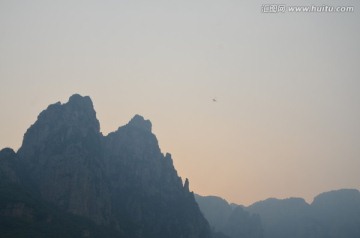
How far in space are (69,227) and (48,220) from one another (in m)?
9.05

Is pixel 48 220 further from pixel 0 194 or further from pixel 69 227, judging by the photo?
pixel 0 194

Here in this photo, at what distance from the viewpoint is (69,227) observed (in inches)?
7815

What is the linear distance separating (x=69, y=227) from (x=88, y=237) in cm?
892

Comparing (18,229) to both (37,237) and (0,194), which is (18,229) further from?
(0,194)

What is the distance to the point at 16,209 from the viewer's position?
19138 cm

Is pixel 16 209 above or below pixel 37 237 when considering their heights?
above

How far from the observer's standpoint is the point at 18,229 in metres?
177

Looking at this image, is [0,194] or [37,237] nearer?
[37,237]

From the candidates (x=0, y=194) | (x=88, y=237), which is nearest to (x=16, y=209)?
(x=0, y=194)

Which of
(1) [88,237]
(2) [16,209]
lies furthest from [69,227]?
(2) [16,209]

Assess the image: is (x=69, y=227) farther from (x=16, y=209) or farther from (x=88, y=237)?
(x=16, y=209)

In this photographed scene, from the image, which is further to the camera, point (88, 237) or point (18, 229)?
point (88, 237)

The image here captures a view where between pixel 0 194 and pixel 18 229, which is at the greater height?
pixel 0 194

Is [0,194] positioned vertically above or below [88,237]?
above
